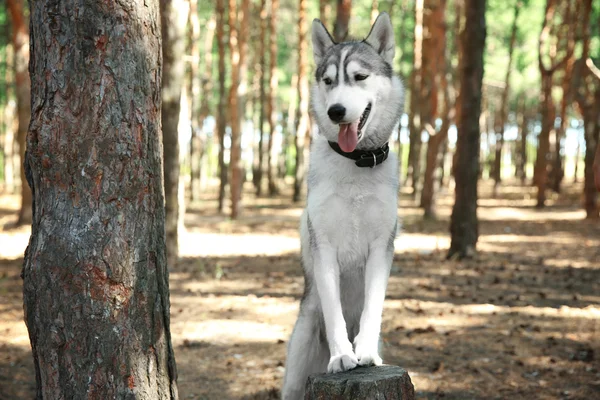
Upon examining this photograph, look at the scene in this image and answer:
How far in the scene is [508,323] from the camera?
23.5 ft

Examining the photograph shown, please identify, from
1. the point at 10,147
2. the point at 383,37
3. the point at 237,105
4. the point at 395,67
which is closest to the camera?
the point at 383,37

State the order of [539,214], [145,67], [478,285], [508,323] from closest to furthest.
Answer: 1. [145,67]
2. [508,323]
3. [478,285]
4. [539,214]

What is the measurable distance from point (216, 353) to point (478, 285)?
458 cm

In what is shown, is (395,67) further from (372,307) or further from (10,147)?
(10,147)

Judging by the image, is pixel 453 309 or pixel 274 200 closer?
pixel 453 309

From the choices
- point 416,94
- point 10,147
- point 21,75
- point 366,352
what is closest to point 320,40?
point 366,352

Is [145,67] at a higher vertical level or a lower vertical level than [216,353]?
higher

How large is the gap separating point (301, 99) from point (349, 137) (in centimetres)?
1739

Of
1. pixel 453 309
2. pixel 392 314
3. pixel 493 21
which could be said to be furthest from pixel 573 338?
pixel 493 21

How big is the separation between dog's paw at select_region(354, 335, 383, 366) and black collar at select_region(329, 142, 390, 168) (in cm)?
101

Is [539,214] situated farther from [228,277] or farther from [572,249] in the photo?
[228,277]

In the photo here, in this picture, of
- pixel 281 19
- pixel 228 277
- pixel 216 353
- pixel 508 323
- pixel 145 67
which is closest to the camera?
pixel 145 67

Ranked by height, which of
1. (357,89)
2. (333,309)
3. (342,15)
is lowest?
(333,309)

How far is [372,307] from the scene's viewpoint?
3.52 metres
